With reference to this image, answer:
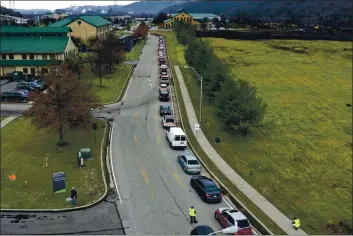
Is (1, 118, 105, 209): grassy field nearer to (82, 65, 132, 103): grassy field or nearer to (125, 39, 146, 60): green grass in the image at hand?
(82, 65, 132, 103): grassy field

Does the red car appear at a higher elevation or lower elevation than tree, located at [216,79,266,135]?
lower

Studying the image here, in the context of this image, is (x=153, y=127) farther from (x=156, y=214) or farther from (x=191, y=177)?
(x=156, y=214)

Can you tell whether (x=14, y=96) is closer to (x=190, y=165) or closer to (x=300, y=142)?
(x=190, y=165)

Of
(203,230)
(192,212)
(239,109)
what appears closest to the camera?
(203,230)

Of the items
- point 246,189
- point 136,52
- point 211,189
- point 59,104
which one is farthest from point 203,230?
point 136,52

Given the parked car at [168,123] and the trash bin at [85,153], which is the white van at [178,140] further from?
the trash bin at [85,153]

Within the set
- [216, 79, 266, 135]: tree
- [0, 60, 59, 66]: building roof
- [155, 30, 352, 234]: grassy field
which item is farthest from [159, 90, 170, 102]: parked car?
[0, 60, 59, 66]: building roof
